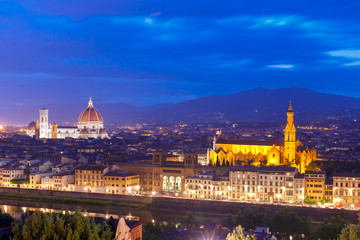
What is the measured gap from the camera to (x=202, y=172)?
4141cm

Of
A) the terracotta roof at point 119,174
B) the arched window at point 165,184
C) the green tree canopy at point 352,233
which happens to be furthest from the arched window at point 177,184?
the green tree canopy at point 352,233

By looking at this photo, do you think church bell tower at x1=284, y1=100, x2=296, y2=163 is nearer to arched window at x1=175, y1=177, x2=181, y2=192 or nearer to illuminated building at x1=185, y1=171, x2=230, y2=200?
illuminated building at x1=185, y1=171, x2=230, y2=200

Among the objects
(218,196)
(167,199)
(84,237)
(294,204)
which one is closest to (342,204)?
(294,204)

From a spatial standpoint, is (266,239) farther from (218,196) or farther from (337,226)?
(218,196)

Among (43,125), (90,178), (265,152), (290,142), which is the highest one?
(43,125)

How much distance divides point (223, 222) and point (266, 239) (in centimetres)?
772

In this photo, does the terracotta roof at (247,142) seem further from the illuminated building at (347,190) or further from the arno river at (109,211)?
the arno river at (109,211)

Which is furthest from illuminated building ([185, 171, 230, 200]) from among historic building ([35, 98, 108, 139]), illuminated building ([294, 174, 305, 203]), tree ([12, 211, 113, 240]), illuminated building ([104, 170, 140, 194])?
historic building ([35, 98, 108, 139])

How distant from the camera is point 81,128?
359ft

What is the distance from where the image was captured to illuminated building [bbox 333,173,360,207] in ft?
115

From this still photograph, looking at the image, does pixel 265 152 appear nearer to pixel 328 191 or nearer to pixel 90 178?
pixel 328 191

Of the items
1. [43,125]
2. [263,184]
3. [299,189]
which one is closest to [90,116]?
[43,125]

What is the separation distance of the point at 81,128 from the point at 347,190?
80213 millimetres

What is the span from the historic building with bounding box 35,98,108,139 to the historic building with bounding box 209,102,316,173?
2235 inches
